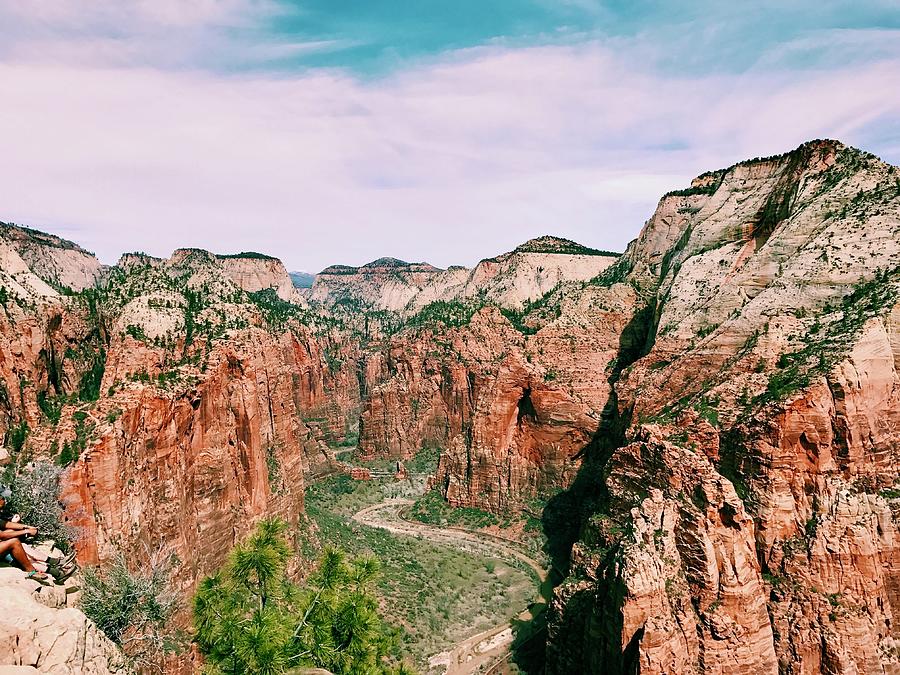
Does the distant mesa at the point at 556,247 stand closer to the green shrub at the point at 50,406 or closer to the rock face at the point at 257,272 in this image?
the rock face at the point at 257,272

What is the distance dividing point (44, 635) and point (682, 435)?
29.8 metres

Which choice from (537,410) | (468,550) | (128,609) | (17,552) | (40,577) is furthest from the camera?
(537,410)

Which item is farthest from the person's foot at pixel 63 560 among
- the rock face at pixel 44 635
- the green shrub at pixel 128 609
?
the rock face at pixel 44 635

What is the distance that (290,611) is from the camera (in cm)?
2105

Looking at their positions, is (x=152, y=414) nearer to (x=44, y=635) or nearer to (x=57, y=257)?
(x=44, y=635)

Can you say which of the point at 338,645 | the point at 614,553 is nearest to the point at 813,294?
the point at 614,553

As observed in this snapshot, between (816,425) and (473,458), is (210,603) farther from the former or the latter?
(473,458)

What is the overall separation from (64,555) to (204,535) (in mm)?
12794

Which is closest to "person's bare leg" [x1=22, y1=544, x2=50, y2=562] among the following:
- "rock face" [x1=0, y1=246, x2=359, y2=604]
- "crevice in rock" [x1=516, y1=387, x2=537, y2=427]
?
"rock face" [x1=0, y1=246, x2=359, y2=604]

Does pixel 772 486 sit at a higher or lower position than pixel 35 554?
lower

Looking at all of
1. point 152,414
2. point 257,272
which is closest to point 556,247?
point 257,272

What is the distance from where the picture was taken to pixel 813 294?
36062 mm

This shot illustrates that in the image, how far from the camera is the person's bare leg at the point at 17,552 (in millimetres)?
14101

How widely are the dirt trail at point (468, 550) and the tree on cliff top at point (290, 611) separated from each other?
19.9m
